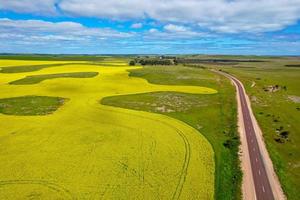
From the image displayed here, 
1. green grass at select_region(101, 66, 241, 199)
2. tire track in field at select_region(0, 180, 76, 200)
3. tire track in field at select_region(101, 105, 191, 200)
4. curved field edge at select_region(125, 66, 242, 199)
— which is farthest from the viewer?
green grass at select_region(101, 66, 241, 199)

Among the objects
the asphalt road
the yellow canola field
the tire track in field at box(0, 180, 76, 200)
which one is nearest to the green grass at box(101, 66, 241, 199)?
the yellow canola field

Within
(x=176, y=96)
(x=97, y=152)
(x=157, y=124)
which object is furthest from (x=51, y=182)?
(x=176, y=96)

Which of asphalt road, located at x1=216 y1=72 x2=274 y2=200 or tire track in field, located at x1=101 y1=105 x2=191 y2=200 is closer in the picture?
tire track in field, located at x1=101 y1=105 x2=191 y2=200

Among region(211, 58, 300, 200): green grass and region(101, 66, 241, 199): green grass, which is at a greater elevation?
region(101, 66, 241, 199): green grass

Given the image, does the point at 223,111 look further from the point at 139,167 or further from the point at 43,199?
the point at 43,199

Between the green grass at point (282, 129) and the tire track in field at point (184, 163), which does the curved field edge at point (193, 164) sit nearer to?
the tire track in field at point (184, 163)

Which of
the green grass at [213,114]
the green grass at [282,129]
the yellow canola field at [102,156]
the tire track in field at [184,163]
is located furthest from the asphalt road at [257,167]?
the tire track in field at [184,163]

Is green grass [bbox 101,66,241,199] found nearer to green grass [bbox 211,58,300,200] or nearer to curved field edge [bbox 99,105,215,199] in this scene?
curved field edge [bbox 99,105,215,199]
